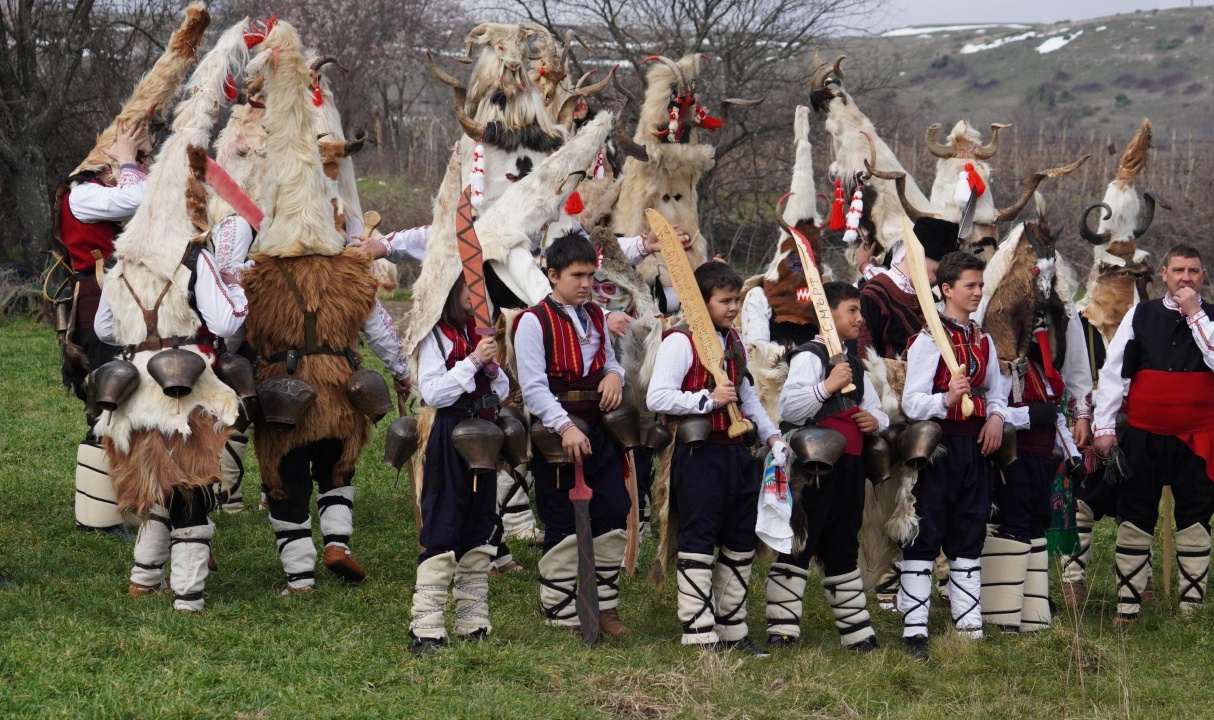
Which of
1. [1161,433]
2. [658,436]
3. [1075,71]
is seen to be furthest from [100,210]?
[1075,71]

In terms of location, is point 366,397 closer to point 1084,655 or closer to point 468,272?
point 468,272

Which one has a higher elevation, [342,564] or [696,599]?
[696,599]

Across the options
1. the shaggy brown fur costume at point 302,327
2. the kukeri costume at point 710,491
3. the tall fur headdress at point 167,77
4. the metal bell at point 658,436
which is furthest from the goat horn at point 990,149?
the tall fur headdress at point 167,77

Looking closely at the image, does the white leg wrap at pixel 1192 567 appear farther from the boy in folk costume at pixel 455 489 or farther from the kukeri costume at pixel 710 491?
the boy in folk costume at pixel 455 489

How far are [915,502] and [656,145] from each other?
266cm

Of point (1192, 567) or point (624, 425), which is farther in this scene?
point (1192, 567)

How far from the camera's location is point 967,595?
18.6 ft

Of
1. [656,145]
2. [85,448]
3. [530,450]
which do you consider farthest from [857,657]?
[85,448]

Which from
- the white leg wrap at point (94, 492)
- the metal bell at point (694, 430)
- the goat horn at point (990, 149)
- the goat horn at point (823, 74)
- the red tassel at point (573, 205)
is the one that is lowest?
the white leg wrap at point (94, 492)

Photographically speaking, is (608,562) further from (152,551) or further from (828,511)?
(152,551)

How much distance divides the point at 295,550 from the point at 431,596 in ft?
3.57

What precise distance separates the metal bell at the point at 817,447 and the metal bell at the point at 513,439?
3.46 feet

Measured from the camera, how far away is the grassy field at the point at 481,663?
4.47m

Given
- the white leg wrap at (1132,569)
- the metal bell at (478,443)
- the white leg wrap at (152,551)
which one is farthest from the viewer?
the white leg wrap at (1132,569)
